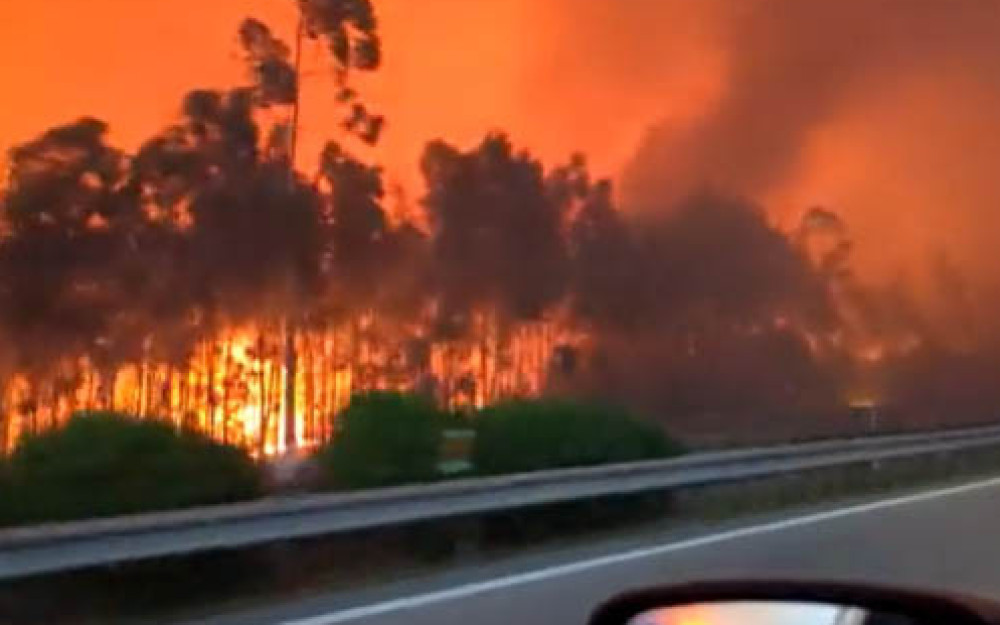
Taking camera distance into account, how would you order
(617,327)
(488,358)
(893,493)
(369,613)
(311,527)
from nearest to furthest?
(369,613), (311,527), (893,493), (488,358), (617,327)

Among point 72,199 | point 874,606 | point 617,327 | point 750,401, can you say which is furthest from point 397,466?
point 750,401

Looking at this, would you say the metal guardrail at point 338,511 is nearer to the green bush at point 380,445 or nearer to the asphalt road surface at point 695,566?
the asphalt road surface at point 695,566

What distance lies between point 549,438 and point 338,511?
8440mm

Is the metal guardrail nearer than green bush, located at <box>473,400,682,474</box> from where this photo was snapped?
Yes

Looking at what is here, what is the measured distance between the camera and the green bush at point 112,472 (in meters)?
15.7

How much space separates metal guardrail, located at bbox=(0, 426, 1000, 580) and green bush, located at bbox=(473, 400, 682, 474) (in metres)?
1.43

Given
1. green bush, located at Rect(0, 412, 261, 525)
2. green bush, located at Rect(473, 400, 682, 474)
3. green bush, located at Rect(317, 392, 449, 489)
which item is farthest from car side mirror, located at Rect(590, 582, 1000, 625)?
green bush, located at Rect(473, 400, 682, 474)

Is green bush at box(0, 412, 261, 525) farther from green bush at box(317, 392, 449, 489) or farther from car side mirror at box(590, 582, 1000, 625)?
car side mirror at box(590, 582, 1000, 625)

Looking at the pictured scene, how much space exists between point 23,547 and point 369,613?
2248mm

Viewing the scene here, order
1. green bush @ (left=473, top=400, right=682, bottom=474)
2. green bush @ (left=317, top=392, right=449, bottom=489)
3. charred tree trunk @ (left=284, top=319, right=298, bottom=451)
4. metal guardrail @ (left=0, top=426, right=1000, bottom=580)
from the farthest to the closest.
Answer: charred tree trunk @ (left=284, top=319, right=298, bottom=451) → green bush @ (left=473, top=400, right=682, bottom=474) → green bush @ (left=317, top=392, right=449, bottom=489) → metal guardrail @ (left=0, top=426, right=1000, bottom=580)

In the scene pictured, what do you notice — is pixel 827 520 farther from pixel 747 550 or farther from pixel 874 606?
pixel 874 606

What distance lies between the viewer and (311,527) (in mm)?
14516

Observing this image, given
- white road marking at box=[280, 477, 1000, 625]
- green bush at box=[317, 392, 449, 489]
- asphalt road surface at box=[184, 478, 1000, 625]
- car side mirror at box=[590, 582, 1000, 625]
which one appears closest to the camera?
car side mirror at box=[590, 582, 1000, 625]

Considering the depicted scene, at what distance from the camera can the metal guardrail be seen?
11719 millimetres
